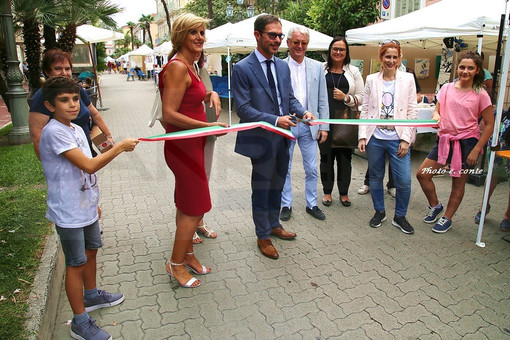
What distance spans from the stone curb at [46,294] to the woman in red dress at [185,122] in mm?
861

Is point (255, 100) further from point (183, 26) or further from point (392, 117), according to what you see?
point (392, 117)

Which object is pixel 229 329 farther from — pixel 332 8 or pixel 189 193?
pixel 332 8

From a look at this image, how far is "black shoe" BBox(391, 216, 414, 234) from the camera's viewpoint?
13.4 feet

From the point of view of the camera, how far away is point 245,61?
334 centimetres

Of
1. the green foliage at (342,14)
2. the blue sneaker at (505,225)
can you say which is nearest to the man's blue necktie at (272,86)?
the blue sneaker at (505,225)

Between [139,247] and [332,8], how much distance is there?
1209 centimetres

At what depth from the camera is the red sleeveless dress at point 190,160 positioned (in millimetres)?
2818

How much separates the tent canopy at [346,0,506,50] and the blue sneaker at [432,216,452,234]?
3.09m

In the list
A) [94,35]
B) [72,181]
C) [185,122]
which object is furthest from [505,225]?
[94,35]

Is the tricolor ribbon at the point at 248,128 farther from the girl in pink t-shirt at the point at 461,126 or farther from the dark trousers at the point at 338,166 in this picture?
the dark trousers at the point at 338,166

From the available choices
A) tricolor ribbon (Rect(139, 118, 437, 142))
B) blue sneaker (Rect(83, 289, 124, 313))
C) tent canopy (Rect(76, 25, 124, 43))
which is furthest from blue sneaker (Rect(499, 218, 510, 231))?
tent canopy (Rect(76, 25, 124, 43))

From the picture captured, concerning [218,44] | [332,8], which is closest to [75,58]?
[218,44]

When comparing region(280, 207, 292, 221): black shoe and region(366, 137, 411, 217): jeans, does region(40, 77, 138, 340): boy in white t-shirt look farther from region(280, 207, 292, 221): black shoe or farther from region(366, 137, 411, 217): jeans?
region(366, 137, 411, 217): jeans

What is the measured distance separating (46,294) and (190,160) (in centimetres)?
135
